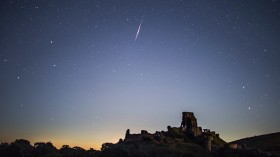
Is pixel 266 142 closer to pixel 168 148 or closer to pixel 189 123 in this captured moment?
pixel 189 123

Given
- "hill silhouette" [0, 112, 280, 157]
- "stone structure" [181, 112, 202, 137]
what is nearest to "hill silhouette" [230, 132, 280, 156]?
"hill silhouette" [0, 112, 280, 157]

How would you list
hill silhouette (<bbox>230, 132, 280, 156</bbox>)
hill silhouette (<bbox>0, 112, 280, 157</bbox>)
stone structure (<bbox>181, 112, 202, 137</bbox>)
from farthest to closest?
1. stone structure (<bbox>181, 112, 202, 137</bbox>)
2. hill silhouette (<bbox>230, 132, 280, 156</bbox>)
3. hill silhouette (<bbox>0, 112, 280, 157</bbox>)

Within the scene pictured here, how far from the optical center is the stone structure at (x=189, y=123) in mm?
100525

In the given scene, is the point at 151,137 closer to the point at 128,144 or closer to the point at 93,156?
the point at 128,144

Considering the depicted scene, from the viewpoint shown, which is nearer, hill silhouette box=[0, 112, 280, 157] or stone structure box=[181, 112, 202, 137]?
hill silhouette box=[0, 112, 280, 157]

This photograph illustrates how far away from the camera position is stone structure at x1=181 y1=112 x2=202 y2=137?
10053 centimetres

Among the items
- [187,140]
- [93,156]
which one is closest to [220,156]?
[187,140]

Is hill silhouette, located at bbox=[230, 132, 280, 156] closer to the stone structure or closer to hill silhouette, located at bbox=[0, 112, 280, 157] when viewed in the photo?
hill silhouette, located at bbox=[0, 112, 280, 157]

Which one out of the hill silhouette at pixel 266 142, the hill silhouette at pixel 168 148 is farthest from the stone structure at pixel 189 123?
the hill silhouette at pixel 266 142

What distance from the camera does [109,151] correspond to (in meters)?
75.8

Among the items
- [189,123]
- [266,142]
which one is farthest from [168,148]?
[266,142]

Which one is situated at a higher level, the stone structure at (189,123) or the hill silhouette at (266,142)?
the stone structure at (189,123)

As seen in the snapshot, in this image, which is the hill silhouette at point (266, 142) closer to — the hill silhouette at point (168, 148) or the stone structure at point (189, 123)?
the hill silhouette at point (168, 148)

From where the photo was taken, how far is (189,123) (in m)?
104
